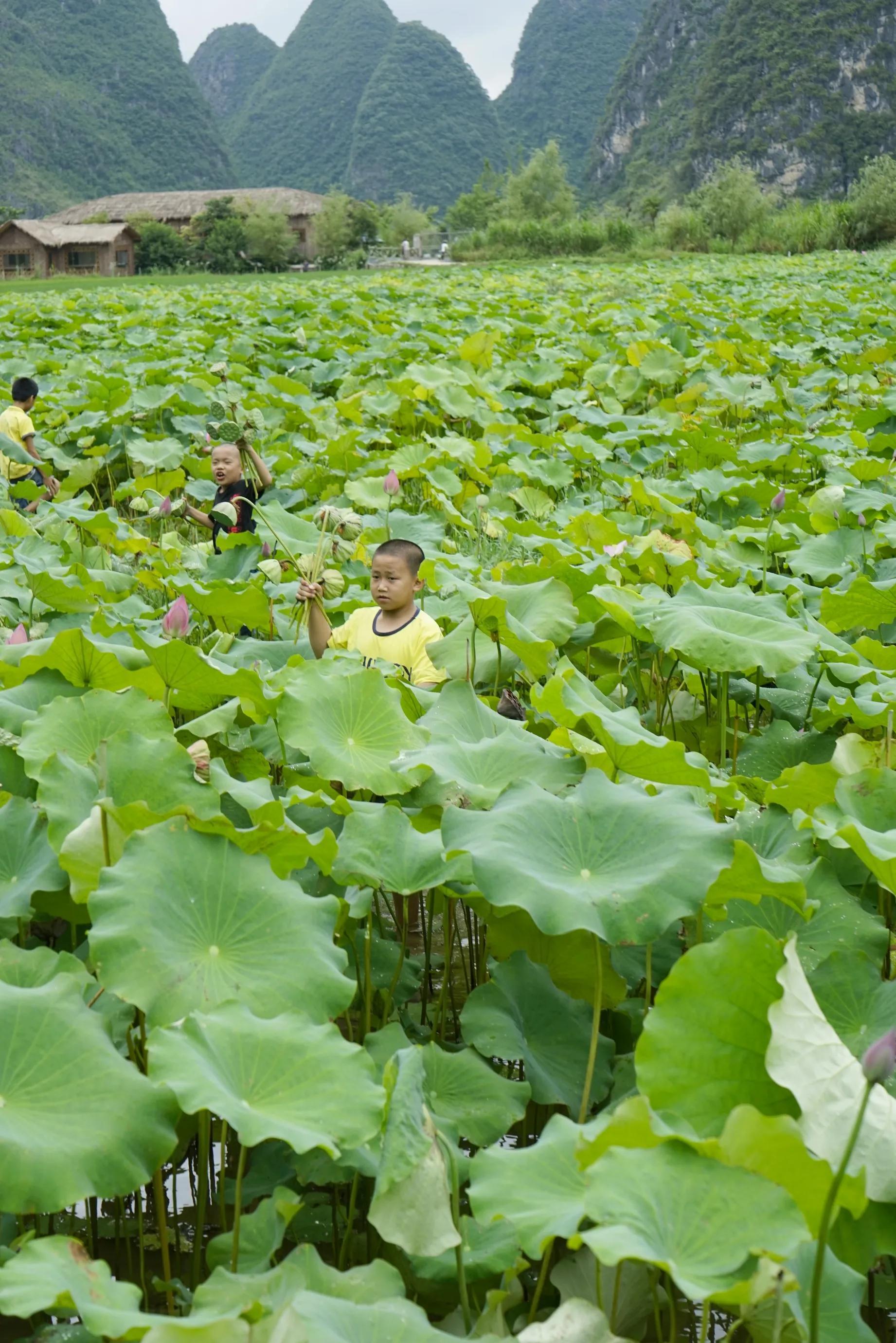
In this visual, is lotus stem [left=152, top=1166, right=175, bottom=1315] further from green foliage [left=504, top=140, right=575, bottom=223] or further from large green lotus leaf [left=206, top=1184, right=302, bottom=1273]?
green foliage [left=504, top=140, right=575, bottom=223]

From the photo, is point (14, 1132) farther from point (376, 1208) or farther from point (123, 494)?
point (123, 494)

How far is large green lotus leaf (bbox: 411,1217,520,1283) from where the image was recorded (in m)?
1.38

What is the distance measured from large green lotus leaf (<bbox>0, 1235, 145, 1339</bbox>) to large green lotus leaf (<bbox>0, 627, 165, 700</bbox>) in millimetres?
1133

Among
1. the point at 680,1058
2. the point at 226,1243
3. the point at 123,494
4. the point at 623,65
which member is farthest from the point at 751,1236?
the point at 623,65

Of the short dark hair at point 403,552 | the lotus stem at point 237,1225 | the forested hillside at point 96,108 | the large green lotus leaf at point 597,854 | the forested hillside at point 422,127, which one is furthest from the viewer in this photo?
the forested hillside at point 422,127

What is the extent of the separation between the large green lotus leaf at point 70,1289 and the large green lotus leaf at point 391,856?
637mm

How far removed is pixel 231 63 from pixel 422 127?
41.9 m

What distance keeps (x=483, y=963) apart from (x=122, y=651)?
890mm

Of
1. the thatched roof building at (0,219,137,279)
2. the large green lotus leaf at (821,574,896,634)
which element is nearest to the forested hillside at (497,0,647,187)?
the thatched roof building at (0,219,137,279)

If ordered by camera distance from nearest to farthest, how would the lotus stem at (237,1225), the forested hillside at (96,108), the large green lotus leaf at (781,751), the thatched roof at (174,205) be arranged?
the lotus stem at (237,1225), the large green lotus leaf at (781,751), the thatched roof at (174,205), the forested hillside at (96,108)

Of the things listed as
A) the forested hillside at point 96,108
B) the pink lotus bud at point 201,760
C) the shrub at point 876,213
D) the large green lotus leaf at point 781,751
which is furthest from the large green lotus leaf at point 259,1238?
the forested hillside at point 96,108

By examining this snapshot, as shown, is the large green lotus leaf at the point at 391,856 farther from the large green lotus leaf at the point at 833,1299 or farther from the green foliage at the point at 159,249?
the green foliage at the point at 159,249

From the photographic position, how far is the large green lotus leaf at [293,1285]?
4.04 feet

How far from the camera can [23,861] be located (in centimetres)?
182
